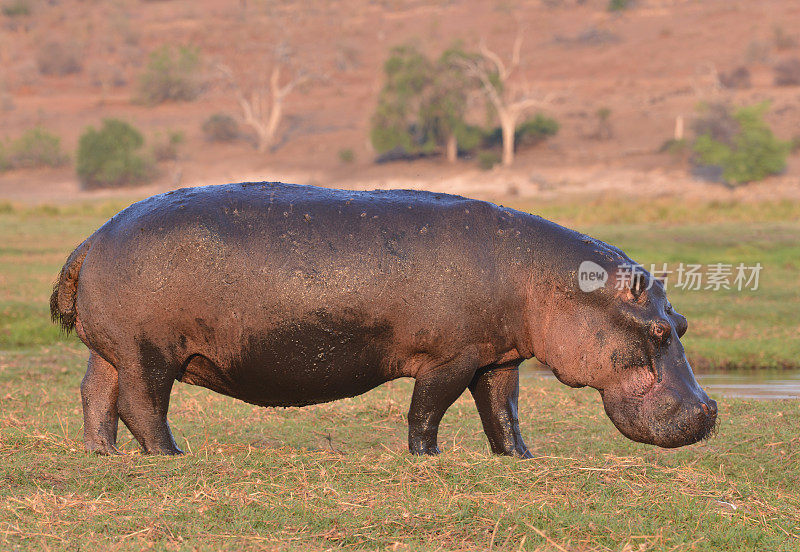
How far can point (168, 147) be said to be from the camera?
117ft

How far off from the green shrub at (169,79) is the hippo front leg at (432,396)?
38623mm

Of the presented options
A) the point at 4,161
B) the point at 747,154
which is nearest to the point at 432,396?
the point at 747,154

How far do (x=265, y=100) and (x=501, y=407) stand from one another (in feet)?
117

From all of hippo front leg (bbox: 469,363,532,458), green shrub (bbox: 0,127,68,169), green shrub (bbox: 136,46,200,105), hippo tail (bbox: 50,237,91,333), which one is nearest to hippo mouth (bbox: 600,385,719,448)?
hippo front leg (bbox: 469,363,532,458)

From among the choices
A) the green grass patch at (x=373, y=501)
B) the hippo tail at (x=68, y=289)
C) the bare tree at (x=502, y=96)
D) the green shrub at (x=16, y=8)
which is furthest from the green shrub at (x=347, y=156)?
the green shrub at (x=16, y=8)

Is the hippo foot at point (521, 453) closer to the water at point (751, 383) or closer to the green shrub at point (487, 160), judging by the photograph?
the water at point (751, 383)

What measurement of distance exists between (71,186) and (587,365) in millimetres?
31106

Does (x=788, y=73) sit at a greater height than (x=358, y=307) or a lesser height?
lesser

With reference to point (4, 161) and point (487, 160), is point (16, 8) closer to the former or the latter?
point (4, 161)

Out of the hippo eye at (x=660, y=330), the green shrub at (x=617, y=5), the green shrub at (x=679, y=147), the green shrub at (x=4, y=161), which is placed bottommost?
the green shrub at (x=4, y=161)

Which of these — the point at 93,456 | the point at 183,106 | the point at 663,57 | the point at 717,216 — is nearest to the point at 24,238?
the point at 717,216

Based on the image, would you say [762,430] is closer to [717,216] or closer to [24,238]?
[717,216]

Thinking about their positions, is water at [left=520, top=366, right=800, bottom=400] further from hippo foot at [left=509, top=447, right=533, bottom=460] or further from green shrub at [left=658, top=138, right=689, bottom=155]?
green shrub at [left=658, top=138, right=689, bottom=155]

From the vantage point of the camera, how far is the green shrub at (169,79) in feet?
138
